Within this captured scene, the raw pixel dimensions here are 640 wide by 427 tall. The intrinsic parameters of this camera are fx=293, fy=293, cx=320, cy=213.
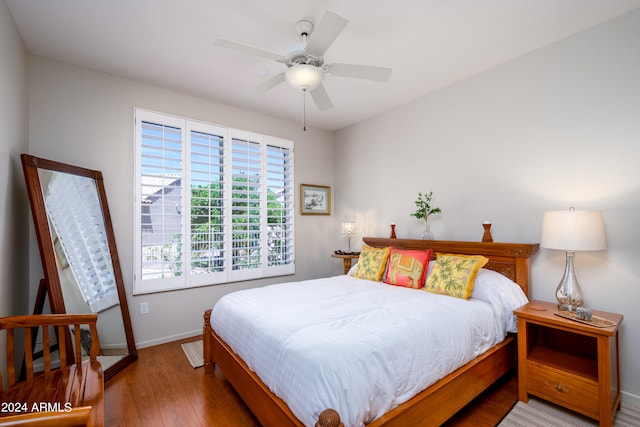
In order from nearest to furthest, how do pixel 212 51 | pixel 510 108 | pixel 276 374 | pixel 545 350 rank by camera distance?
pixel 276 374, pixel 545 350, pixel 212 51, pixel 510 108

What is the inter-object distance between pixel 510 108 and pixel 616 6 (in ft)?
2.95

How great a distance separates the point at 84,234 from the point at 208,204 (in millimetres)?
1223

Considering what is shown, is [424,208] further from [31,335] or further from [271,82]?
[31,335]

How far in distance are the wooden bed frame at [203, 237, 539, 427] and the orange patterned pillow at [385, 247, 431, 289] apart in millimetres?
357

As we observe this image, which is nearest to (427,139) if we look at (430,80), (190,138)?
(430,80)

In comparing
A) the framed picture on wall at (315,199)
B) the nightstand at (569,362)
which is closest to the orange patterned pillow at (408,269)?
the nightstand at (569,362)

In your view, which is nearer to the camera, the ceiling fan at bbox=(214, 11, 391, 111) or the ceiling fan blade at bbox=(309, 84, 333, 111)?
the ceiling fan at bbox=(214, 11, 391, 111)

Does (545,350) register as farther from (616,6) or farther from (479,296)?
(616,6)

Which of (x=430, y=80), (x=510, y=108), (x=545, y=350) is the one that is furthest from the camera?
(x=430, y=80)

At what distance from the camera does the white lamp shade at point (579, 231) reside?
6.62 feet

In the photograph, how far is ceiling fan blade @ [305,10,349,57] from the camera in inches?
65.3

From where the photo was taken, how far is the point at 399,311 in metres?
2.02

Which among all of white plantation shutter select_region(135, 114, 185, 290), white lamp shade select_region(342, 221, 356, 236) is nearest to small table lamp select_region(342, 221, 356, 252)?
white lamp shade select_region(342, 221, 356, 236)

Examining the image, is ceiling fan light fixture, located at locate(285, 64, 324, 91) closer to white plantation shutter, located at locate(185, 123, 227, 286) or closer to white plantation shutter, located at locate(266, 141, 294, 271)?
white plantation shutter, located at locate(185, 123, 227, 286)
